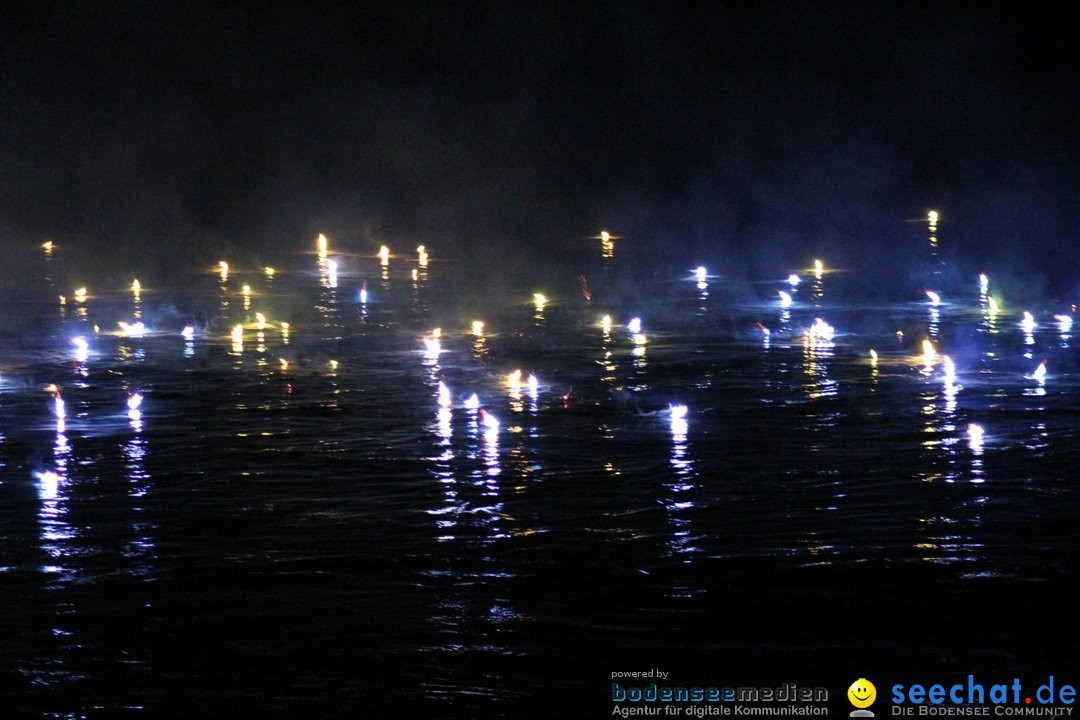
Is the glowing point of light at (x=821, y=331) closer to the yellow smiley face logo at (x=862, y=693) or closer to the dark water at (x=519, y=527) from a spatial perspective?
the dark water at (x=519, y=527)

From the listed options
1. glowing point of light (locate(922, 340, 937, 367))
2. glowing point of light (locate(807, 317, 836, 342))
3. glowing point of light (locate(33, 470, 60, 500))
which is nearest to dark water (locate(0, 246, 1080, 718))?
glowing point of light (locate(33, 470, 60, 500))

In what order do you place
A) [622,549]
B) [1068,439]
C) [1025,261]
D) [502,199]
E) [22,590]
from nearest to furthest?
[22,590]
[622,549]
[1068,439]
[1025,261]
[502,199]

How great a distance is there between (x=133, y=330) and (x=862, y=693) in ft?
65.9

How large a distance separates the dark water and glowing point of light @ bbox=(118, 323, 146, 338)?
296cm

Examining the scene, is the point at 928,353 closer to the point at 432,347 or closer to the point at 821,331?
the point at 821,331

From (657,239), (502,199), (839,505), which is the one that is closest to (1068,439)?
(839,505)

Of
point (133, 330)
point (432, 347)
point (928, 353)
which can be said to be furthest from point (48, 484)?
point (928, 353)

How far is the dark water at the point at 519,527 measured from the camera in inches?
344

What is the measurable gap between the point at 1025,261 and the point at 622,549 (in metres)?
30.5

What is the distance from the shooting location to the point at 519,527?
11766 mm

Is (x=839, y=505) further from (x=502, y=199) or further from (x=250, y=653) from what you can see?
(x=502, y=199)

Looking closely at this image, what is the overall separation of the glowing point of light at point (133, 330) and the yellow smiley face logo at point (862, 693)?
748 inches

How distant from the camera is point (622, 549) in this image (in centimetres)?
1109

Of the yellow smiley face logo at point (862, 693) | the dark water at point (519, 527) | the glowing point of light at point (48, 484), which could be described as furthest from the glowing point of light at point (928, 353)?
the yellow smiley face logo at point (862, 693)
